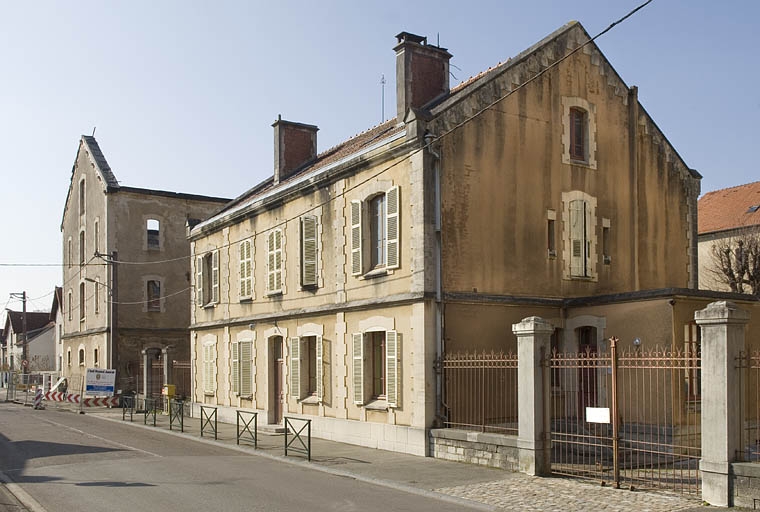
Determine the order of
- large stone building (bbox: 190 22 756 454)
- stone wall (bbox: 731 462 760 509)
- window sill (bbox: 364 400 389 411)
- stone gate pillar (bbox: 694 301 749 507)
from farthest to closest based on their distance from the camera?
1. window sill (bbox: 364 400 389 411)
2. large stone building (bbox: 190 22 756 454)
3. stone gate pillar (bbox: 694 301 749 507)
4. stone wall (bbox: 731 462 760 509)

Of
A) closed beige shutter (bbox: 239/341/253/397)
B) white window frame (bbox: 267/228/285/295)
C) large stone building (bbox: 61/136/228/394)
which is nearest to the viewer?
white window frame (bbox: 267/228/285/295)

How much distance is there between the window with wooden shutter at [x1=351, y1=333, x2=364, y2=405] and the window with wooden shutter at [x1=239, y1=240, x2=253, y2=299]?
20.7 feet

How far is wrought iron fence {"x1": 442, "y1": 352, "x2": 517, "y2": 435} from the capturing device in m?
15.6

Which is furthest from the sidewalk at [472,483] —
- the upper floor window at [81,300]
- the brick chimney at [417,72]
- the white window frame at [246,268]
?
the upper floor window at [81,300]

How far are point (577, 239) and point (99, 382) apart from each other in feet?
62.1

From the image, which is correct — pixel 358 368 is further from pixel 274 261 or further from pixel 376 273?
pixel 274 261

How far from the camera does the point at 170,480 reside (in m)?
12.8

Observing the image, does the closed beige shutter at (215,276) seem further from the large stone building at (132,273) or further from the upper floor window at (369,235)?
the large stone building at (132,273)

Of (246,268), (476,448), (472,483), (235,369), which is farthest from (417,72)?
(235,369)

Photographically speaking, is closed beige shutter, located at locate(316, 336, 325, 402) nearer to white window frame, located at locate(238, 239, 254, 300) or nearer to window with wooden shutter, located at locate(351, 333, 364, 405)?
window with wooden shutter, located at locate(351, 333, 364, 405)

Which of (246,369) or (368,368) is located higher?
(368,368)

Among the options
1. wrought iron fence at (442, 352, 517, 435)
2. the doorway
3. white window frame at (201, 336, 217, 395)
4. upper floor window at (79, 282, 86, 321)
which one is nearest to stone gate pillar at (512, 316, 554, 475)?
wrought iron fence at (442, 352, 517, 435)

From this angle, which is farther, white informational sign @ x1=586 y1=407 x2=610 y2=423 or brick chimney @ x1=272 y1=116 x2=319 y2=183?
brick chimney @ x1=272 y1=116 x2=319 y2=183

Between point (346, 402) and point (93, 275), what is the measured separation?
2344cm
